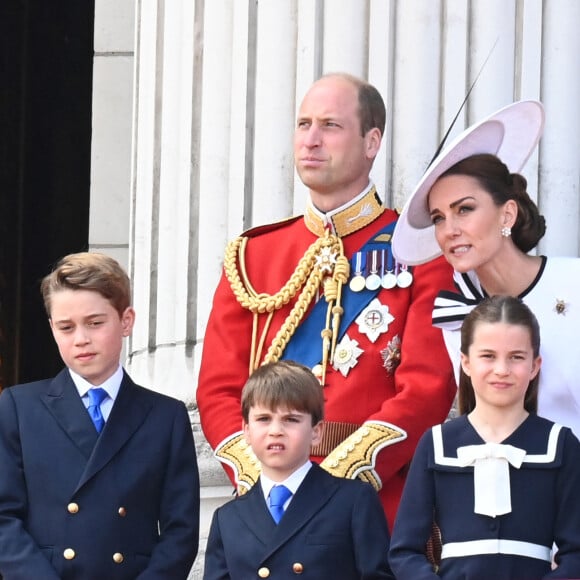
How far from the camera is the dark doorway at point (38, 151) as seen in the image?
9.45 m

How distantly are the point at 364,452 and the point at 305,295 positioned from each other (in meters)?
0.59

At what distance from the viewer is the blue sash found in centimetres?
587

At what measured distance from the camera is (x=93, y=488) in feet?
17.7

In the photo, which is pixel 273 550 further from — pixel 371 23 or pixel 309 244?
pixel 371 23

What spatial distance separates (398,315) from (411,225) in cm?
28

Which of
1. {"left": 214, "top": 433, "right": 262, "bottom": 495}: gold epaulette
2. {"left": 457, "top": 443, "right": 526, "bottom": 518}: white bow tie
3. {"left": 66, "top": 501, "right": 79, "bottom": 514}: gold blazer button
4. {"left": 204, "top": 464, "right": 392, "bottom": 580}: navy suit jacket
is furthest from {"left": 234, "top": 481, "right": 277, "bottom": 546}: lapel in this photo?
{"left": 457, "top": 443, "right": 526, "bottom": 518}: white bow tie

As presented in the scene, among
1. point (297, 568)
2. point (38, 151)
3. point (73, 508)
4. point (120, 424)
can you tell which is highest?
point (38, 151)

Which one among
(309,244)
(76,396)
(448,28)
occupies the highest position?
(448,28)

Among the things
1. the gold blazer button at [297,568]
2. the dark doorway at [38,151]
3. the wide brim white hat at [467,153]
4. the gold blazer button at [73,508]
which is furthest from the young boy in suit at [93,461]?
the dark doorway at [38,151]

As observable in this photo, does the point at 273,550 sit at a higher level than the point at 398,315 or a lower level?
lower

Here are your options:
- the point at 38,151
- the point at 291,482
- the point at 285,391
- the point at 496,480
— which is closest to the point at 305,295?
the point at 285,391

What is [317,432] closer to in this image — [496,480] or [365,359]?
[365,359]

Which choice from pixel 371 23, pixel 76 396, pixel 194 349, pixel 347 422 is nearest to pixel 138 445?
pixel 76 396

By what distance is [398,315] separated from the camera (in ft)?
19.1
